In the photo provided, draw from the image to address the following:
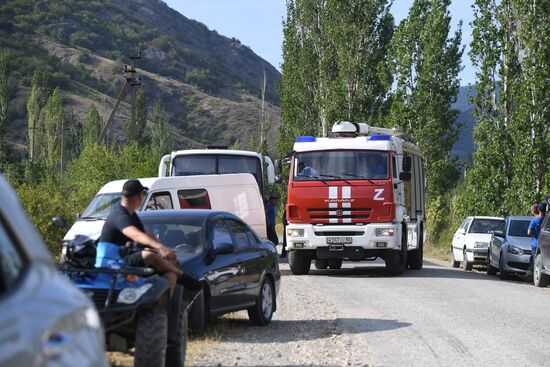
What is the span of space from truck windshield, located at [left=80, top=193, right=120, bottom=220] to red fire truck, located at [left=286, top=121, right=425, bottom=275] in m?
4.68

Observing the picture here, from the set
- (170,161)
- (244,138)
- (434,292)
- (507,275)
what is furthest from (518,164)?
(244,138)

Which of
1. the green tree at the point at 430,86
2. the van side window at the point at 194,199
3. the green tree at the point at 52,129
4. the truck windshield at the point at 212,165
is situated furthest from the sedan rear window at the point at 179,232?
the green tree at the point at 52,129

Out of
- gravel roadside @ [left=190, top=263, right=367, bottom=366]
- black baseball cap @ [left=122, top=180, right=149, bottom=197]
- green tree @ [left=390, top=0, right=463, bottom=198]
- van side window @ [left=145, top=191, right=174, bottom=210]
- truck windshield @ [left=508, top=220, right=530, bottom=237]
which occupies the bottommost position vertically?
gravel roadside @ [left=190, top=263, right=367, bottom=366]

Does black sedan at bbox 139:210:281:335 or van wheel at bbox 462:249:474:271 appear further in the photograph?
van wheel at bbox 462:249:474:271

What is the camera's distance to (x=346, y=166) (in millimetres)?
22531

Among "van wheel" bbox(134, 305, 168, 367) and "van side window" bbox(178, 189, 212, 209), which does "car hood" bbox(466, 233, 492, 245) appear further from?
"van wheel" bbox(134, 305, 168, 367)

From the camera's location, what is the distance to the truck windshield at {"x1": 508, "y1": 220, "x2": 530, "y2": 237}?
25.4m

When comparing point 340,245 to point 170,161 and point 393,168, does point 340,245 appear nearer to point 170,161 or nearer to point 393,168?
point 393,168

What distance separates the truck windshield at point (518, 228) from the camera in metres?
25.4

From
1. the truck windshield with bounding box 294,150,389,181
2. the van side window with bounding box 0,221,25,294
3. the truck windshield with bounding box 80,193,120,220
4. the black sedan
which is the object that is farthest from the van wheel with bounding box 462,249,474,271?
the van side window with bounding box 0,221,25,294

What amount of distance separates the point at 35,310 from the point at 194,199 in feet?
59.4

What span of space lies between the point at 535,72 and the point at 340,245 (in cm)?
1656

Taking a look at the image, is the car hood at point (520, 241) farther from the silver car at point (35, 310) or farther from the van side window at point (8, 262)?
the van side window at point (8, 262)

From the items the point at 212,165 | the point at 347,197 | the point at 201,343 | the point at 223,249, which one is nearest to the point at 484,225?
the point at 212,165
